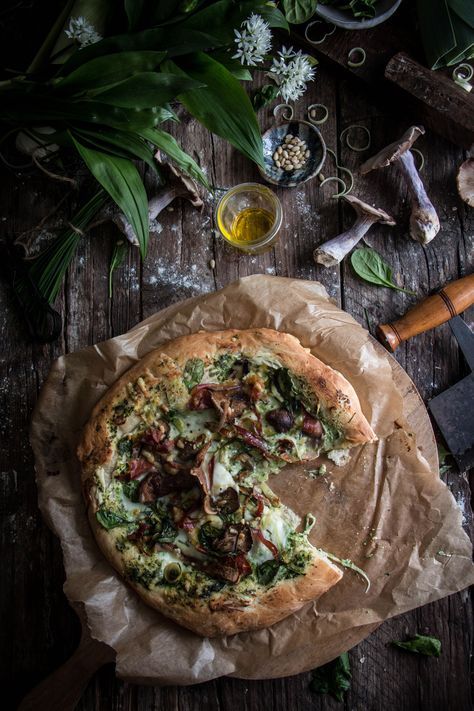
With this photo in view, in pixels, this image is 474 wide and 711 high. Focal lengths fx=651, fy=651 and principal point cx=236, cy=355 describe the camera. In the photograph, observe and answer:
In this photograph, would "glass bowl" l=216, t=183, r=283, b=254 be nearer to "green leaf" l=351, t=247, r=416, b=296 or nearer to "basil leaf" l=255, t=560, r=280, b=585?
"green leaf" l=351, t=247, r=416, b=296

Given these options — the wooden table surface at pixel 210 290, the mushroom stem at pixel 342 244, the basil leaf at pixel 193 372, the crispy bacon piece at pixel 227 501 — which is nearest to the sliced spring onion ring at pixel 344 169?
the wooden table surface at pixel 210 290

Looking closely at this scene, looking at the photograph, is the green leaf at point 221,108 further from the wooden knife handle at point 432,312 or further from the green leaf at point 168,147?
the wooden knife handle at point 432,312

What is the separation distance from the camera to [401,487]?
3746 millimetres

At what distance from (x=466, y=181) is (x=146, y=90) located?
208cm

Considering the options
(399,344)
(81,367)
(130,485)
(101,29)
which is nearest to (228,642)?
(130,485)

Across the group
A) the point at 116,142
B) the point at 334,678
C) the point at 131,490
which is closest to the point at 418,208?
the point at 116,142

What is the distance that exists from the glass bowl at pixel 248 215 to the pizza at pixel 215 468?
2.38 feet

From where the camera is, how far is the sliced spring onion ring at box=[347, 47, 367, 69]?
4.25m

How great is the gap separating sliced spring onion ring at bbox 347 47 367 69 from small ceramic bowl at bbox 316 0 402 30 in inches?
5.7

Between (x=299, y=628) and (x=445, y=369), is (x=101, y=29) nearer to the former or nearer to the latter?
(x=445, y=369)

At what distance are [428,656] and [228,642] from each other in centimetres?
130

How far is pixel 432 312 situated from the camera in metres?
3.98

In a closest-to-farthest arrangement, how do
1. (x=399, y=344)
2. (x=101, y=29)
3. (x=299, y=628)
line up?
(x=299, y=628) → (x=101, y=29) → (x=399, y=344)

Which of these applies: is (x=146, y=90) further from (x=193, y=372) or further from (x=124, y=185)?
(x=193, y=372)
